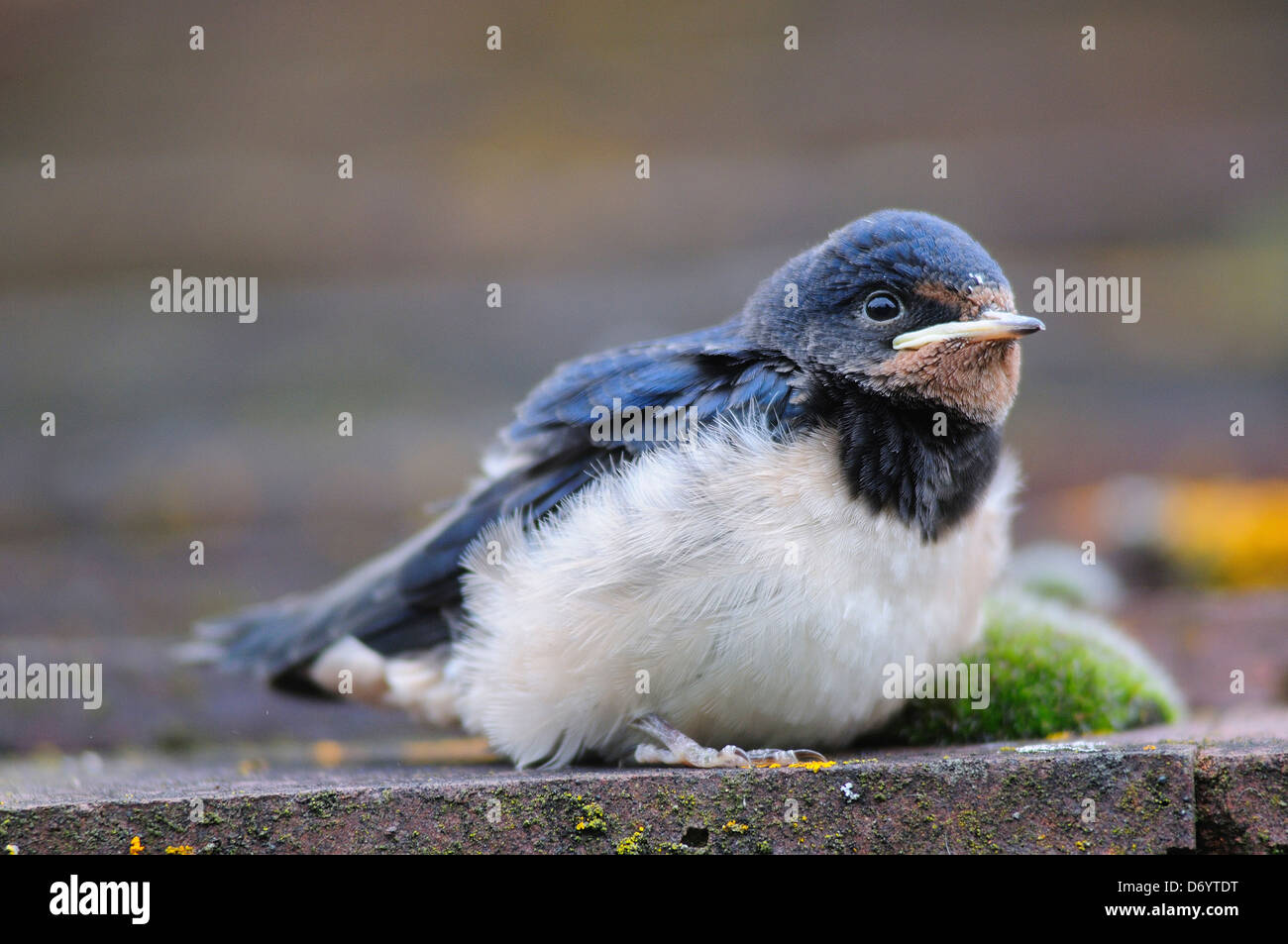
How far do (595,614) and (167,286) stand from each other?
26.9 ft

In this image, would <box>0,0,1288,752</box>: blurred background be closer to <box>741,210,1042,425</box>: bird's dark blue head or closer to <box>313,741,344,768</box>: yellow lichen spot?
<box>313,741,344,768</box>: yellow lichen spot

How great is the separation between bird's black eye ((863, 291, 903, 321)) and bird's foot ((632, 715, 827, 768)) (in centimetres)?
125

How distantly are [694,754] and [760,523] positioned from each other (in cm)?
66

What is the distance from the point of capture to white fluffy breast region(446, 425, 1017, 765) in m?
3.56

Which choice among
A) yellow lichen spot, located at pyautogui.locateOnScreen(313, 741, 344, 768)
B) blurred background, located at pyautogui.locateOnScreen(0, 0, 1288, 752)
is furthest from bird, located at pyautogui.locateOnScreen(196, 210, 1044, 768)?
blurred background, located at pyautogui.locateOnScreen(0, 0, 1288, 752)

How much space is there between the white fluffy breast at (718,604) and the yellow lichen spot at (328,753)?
746 millimetres

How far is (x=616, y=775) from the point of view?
3205mm

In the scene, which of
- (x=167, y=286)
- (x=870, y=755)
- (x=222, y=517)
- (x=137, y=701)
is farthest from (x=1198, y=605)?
(x=167, y=286)

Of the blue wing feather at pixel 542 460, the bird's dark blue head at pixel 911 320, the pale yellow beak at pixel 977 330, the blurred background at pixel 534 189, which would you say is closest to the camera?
the pale yellow beak at pixel 977 330

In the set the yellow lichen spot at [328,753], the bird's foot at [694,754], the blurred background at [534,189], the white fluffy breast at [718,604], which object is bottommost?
the yellow lichen spot at [328,753]

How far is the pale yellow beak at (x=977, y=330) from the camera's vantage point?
3539 mm

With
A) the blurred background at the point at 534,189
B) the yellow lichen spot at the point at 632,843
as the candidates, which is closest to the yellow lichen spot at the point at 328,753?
the yellow lichen spot at the point at 632,843

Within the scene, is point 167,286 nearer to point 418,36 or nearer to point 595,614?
point 418,36

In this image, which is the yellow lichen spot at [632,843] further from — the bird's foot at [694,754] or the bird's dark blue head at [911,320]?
the bird's dark blue head at [911,320]
